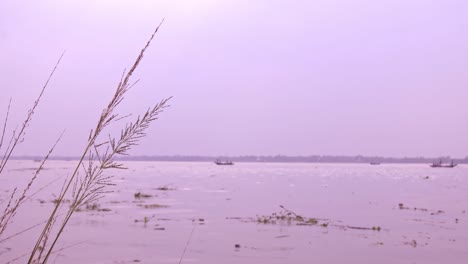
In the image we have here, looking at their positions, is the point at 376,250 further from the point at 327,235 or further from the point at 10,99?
the point at 10,99

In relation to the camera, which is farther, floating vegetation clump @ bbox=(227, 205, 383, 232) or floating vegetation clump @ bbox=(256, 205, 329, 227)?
floating vegetation clump @ bbox=(256, 205, 329, 227)

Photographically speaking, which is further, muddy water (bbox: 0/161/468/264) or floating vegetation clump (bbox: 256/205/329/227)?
floating vegetation clump (bbox: 256/205/329/227)

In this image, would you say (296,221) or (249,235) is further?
(296,221)

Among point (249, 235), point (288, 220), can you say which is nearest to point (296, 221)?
point (288, 220)

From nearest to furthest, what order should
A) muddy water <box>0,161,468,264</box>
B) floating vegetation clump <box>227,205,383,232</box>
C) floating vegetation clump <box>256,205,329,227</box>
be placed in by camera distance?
muddy water <box>0,161,468,264</box> < floating vegetation clump <box>227,205,383,232</box> < floating vegetation clump <box>256,205,329,227</box>

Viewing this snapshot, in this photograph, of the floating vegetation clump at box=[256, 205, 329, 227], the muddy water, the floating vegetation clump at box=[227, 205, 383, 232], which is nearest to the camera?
the muddy water

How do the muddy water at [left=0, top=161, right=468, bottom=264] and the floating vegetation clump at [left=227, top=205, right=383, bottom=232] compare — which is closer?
the muddy water at [left=0, top=161, right=468, bottom=264]

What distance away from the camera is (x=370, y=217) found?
2361 centimetres

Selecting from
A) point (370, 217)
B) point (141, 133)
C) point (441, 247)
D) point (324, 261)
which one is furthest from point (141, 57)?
point (370, 217)

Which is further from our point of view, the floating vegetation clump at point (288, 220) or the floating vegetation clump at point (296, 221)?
the floating vegetation clump at point (288, 220)

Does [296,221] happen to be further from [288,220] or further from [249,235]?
[249,235]

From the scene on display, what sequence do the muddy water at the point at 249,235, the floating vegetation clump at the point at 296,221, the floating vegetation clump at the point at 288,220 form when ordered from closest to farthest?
the muddy water at the point at 249,235 < the floating vegetation clump at the point at 296,221 < the floating vegetation clump at the point at 288,220

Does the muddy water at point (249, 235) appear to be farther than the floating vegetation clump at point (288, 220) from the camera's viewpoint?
No

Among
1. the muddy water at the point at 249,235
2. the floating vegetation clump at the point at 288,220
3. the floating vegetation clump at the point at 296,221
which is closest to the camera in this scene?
the muddy water at the point at 249,235
